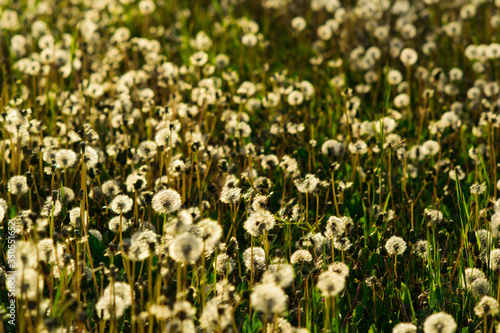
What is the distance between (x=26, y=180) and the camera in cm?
237

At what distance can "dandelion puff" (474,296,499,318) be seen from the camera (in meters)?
1.65

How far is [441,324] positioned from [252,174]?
1.37m

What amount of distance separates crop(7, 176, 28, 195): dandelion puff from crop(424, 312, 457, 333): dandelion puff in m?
1.71

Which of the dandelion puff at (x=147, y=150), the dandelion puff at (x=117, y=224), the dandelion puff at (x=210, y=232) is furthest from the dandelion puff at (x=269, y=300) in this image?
the dandelion puff at (x=147, y=150)

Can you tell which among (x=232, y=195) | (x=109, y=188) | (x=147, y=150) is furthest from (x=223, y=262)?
(x=147, y=150)

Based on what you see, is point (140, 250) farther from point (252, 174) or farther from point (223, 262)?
point (252, 174)

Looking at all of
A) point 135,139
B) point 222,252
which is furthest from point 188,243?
point 135,139

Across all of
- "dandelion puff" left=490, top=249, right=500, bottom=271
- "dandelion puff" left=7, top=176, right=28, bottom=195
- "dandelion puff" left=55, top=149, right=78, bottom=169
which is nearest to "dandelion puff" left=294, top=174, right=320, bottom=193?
"dandelion puff" left=490, top=249, right=500, bottom=271

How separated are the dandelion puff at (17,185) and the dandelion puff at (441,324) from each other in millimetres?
1707

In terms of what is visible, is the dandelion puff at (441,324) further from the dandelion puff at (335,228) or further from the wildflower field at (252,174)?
the dandelion puff at (335,228)

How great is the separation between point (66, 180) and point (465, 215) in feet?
6.08

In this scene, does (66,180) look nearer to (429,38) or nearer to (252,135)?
(252,135)

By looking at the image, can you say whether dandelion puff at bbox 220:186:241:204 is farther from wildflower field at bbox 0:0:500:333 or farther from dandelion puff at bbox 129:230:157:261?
dandelion puff at bbox 129:230:157:261

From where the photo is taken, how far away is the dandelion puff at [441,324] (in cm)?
156
